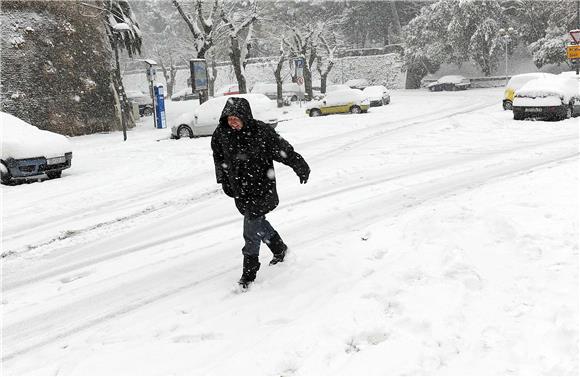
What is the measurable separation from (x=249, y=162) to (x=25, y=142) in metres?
9.11

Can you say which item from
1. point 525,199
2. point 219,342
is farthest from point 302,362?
point 525,199

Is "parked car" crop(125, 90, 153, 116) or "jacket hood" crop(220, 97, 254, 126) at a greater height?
"parked car" crop(125, 90, 153, 116)

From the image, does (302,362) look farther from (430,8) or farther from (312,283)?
(430,8)

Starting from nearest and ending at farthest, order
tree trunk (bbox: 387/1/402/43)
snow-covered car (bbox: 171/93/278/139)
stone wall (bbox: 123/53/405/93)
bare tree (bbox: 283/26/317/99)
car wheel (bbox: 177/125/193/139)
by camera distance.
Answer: snow-covered car (bbox: 171/93/278/139)
car wheel (bbox: 177/125/193/139)
bare tree (bbox: 283/26/317/99)
stone wall (bbox: 123/53/405/93)
tree trunk (bbox: 387/1/402/43)

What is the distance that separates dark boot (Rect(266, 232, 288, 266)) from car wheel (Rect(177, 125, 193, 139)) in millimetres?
15255

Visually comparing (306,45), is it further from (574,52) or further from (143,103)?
(574,52)

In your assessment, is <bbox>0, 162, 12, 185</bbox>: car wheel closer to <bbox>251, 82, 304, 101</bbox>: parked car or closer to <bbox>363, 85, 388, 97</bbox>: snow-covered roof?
<bbox>363, 85, 388, 97</bbox>: snow-covered roof

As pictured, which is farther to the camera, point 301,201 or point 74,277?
point 301,201

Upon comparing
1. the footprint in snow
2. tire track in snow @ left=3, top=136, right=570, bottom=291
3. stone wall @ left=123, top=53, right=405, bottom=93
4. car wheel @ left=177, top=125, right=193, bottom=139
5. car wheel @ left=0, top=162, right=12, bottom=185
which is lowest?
the footprint in snow

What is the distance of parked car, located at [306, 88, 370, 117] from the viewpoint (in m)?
26.6

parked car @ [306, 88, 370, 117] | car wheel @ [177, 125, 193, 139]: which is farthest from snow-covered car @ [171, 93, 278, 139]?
parked car @ [306, 88, 370, 117]

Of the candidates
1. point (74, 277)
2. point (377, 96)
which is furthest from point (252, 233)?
point (377, 96)

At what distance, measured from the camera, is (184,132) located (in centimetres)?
2000

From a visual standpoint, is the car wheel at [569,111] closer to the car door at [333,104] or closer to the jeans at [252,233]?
the car door at [333,104]
